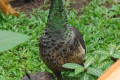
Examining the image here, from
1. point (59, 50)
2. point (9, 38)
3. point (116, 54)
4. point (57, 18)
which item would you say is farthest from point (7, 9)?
point (9, 38)

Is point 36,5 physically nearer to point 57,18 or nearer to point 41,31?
point 41,31

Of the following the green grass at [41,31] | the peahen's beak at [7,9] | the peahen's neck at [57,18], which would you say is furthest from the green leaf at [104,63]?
the peahen's beak at [7,9]

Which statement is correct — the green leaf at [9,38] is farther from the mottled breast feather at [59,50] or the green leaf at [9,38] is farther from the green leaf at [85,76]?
the mottled breast feather at [59,50]

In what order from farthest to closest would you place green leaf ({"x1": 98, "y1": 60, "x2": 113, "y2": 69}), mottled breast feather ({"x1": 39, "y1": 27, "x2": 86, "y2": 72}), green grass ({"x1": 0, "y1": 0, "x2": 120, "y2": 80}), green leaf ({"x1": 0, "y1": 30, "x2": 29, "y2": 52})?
green grass ({"x1": 0, "y1": 0, "x2": 120, "y2": 80}) → mottled breast feather ({"x1": 39, "y1": 27, "x2": 86, "y2": 72}) → green leaf ({"x1": 98, "y1": 60, "x2": 113, "y2": 69}) → green leaf ({"x1": 0, "y1": 30, "x2": 29, "y2": 52})

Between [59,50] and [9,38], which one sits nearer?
[9,38]

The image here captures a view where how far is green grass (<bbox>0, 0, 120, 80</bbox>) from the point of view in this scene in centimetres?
328

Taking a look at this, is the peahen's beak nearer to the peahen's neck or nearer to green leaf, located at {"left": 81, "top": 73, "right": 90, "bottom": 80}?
the peahen's neck

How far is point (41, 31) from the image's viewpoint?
155 inches

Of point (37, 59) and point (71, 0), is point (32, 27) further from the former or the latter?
point (71, 0)

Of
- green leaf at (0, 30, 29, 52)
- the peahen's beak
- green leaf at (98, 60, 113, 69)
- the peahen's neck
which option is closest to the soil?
the peahen's beak

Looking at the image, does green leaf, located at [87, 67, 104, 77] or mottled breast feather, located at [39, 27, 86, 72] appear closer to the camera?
green leaf, located at [87, 67, 104, 77]

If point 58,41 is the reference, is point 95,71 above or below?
below

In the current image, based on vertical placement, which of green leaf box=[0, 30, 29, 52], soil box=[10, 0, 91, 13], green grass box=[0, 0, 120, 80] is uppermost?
green leaf box=[0, 30, 29, 52]

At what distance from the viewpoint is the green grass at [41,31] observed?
3.28m
